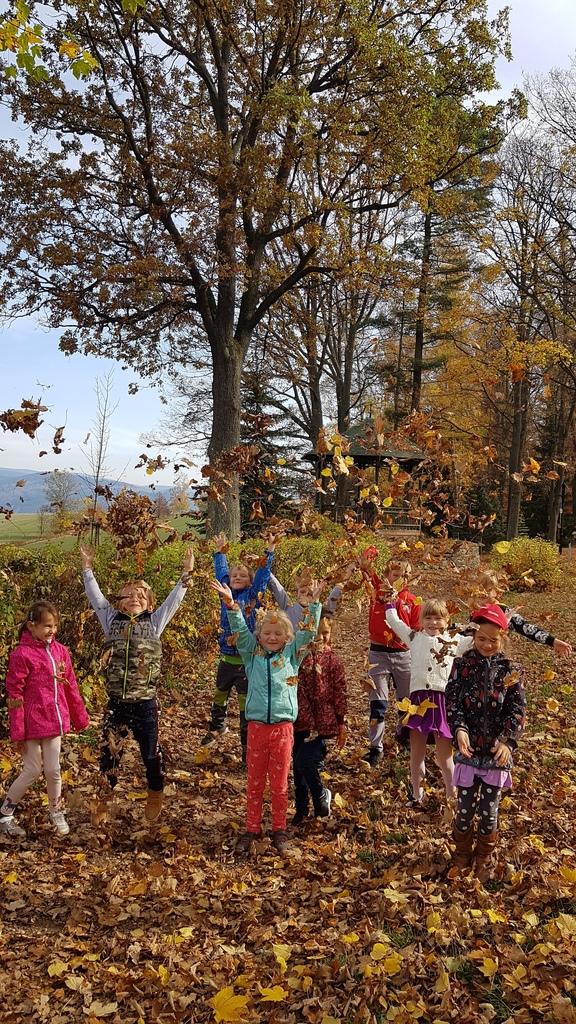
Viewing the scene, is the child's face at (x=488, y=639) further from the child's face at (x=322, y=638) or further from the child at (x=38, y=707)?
the child at (x=38, y=707)

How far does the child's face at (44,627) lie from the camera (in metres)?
4.36

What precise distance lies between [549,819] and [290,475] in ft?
65.6

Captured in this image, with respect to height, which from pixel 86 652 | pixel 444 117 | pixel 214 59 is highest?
pixel 214 59

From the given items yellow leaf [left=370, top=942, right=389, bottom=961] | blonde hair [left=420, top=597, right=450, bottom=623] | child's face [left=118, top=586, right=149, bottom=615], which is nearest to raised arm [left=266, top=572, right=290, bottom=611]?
blonde hair [left=420, top=597, right=450, bottom=623]

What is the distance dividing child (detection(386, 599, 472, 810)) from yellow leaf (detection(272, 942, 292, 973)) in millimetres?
1797

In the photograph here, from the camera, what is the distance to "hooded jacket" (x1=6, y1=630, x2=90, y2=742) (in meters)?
4.19

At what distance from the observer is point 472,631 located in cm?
441

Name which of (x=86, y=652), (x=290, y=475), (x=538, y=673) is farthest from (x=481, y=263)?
(x=86, y=652)

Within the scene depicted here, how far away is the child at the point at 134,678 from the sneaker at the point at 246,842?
0.66 m

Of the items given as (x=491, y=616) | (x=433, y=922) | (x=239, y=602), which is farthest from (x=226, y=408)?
(x=433, y=922)

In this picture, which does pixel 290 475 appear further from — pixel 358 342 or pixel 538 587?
pixel 538 587

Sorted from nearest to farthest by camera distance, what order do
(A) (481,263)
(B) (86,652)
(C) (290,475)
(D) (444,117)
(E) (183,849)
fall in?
(E) (183,849)
(B) (86,652)
(D) (444,117)
(C) (290,475)
(A) (481,263)

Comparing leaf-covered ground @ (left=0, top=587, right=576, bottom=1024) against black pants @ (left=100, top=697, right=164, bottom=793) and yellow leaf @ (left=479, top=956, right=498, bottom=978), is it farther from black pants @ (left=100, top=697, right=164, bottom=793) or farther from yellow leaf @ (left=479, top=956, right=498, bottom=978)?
black pants @ (left=100, top=697, right=164, bottom=793)

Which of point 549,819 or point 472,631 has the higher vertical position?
point 472,631
